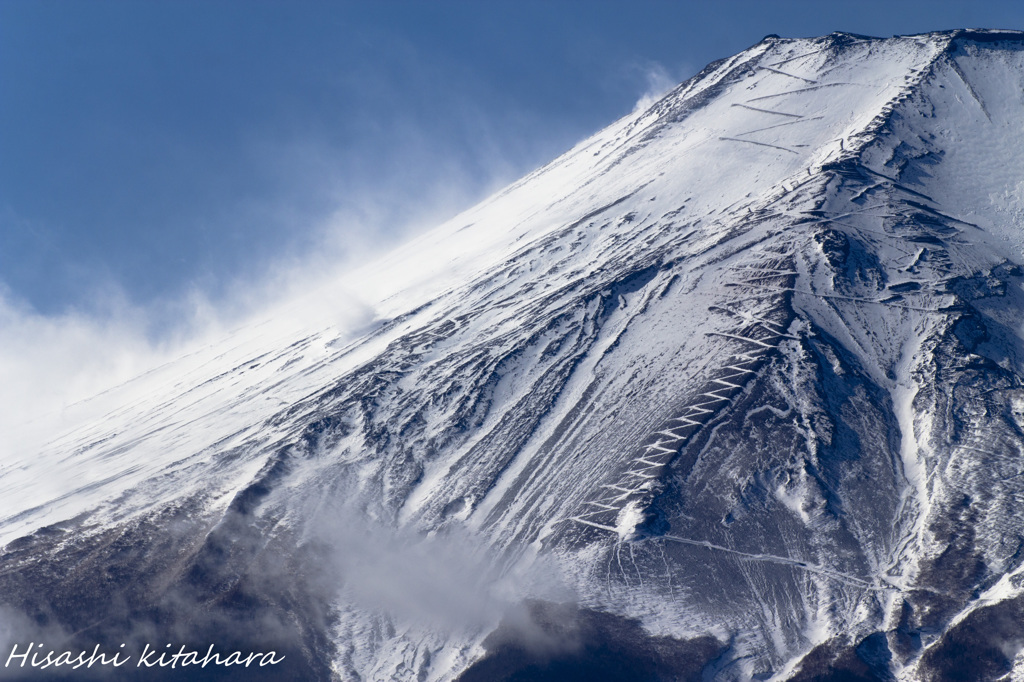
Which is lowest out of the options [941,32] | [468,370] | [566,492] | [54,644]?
[566,492]

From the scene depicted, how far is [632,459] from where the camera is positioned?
217 ft

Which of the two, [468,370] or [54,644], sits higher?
[468,370]

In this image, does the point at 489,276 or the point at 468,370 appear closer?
the point at 468,370

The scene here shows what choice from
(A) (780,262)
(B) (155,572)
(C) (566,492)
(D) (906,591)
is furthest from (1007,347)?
(B) (155,572)

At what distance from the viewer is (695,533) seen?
2366 inches

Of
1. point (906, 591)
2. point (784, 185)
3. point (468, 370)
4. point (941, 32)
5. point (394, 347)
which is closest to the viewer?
point (906, 591)

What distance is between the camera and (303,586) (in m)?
61.4

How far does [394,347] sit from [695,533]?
124 feet

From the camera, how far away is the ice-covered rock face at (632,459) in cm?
5516

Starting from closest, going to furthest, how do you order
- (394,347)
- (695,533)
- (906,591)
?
(906,591), (695,533), (394,347)

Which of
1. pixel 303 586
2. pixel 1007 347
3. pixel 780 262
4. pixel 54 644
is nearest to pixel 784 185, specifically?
pixel 780 262

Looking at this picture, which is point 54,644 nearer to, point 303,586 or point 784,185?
point 303,586

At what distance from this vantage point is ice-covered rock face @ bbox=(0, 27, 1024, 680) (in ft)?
181

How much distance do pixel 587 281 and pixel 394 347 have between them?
19726mm
